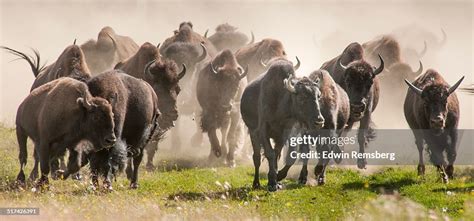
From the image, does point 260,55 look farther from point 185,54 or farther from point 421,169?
point 421,169

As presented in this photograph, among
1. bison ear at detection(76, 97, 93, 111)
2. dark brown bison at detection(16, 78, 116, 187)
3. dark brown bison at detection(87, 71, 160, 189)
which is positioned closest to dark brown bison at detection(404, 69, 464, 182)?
dark brown bison at detection(87, 71, 160, 189)

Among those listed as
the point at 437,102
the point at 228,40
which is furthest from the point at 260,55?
the point at 437,102

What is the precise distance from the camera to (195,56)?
25.7m

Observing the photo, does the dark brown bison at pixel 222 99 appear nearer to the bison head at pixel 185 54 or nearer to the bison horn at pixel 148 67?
the bison head at pixel 185 54

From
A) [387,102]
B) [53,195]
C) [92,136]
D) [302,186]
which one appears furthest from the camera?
[387,102]

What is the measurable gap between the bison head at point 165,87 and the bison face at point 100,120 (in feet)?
14.1

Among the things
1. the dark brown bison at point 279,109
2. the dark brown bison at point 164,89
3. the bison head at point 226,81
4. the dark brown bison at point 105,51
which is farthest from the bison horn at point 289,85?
the dark brown bison at point 105,51

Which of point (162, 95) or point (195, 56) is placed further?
point (195, 56)

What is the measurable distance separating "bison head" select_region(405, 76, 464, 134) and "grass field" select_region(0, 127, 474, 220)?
3.21ft

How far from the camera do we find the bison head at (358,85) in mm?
19891

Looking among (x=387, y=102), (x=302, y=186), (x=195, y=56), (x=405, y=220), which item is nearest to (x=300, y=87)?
(x=302, y=186)

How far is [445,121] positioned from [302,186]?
11.6 ft

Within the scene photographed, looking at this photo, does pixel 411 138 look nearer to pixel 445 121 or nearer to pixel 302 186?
pixel 445 121

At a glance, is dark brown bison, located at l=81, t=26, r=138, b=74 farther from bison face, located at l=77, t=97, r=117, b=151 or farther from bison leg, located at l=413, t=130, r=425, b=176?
bison face, located at l=77, t=97, r=117, b=151
